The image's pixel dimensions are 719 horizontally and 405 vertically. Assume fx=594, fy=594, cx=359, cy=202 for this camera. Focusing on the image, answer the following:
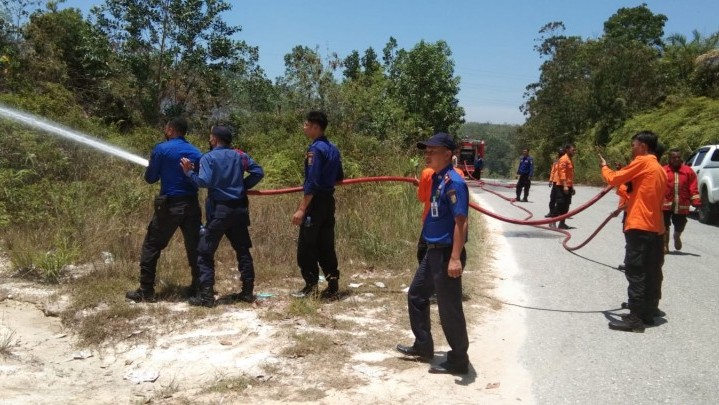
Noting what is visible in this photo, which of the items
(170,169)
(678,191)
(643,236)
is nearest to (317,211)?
(170,169)

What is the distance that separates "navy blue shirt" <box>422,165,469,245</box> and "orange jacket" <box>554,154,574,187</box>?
851 centimetres

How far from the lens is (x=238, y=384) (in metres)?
4.18

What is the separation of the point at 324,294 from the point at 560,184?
7763 mm

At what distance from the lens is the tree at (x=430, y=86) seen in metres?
29.3

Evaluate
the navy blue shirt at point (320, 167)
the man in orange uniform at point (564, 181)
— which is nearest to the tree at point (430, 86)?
the man in orange uniform at point (564, 181)

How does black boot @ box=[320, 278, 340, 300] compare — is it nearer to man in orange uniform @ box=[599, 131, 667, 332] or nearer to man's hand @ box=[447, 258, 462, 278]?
man's hand @ box=[447, 258, 462, 278]


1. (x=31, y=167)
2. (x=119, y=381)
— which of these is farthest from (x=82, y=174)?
(x=119, y=381)

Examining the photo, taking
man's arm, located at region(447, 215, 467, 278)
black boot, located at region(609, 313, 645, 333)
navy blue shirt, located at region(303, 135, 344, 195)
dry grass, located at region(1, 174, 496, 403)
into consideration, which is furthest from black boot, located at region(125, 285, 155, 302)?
black boot, located at region(609, 313, 645, 333)

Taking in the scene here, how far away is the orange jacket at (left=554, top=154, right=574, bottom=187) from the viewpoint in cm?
1226

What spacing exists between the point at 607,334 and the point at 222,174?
3926 millimetres

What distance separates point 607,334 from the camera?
17.9ft

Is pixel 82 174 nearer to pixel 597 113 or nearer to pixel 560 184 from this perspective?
pixel 560 184

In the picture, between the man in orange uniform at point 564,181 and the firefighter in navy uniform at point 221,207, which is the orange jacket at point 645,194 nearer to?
the firefighter in navy uniform at point 221,207

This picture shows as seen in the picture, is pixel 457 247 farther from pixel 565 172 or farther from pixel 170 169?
pixel 565 172
